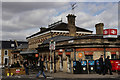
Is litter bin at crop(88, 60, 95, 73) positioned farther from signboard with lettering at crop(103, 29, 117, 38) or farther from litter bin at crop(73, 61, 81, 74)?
signboard with lettering at crop(103, 29, 117, 38)

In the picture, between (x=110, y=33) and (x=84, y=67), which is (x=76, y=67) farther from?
(x=110, y=33)

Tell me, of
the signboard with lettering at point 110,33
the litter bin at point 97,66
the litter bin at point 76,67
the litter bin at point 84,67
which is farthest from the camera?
the signboard with lettering at point 110,33

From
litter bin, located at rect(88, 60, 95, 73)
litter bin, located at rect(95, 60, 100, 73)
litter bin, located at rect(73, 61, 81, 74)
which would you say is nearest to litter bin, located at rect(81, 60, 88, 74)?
litter bin, located at rect(73, 61, 81, 74)

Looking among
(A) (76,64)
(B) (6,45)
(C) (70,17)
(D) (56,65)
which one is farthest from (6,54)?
(A) (76,64)

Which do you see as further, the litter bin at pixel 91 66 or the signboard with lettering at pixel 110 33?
the signboard with lettering at pixel 110 33

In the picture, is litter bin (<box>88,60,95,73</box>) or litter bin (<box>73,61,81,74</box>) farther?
litter bin (<box>73,61,81,74</box>)

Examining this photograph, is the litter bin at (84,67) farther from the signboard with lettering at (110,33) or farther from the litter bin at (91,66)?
the signboard with lettering at (110,33)

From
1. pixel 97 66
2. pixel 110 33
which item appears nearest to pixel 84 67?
pixel 97 66

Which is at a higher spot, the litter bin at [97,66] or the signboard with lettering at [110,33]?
the signboard with lettering at [110,33]

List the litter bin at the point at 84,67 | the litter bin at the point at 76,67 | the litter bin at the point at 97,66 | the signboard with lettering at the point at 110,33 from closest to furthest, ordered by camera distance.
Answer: the litter bin at the point at 97,66, the litter bin at the point at 84,67, the litter bin at the point at 76,67, the signboard with lettering at the point at 110,33

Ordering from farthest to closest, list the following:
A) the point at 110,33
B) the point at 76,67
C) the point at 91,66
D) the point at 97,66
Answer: the point at 110,33 → the point at 76,67 → the point at 91,66 → the point at 97,66

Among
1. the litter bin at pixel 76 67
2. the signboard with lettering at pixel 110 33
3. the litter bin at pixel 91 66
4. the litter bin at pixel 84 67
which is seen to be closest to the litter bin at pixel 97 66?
the litter bin at pixel 91 66

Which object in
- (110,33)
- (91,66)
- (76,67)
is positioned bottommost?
(76,67)

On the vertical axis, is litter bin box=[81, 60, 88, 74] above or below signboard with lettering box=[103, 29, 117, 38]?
below
